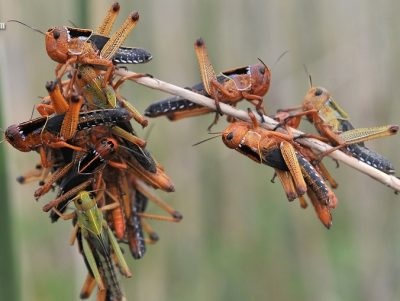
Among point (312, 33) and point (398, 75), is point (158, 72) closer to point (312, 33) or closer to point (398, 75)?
point (312, 33)

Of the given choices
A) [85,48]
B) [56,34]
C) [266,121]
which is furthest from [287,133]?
[56,34]

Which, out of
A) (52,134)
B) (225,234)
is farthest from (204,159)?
(52,134)

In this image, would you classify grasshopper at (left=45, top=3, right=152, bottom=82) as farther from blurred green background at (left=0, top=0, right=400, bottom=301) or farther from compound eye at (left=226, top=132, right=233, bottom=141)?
blurred green background at (left=0, top=0, right=400, bottom=301)

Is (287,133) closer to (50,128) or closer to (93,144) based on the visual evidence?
(93,144)

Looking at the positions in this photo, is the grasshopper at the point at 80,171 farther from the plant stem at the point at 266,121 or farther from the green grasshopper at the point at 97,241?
the plant stem at the point at 266,121

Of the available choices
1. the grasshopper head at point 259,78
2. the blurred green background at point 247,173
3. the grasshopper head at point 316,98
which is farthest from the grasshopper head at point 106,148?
the blurred green background at point 247,173

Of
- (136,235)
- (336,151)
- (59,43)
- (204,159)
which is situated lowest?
(204,159)
